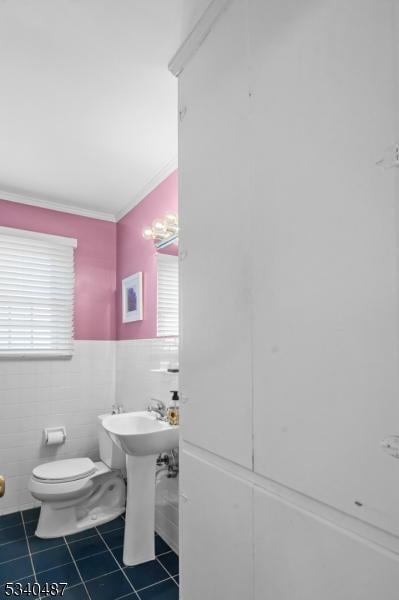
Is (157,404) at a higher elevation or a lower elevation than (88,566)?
higher

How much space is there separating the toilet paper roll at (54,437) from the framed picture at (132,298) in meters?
1.01

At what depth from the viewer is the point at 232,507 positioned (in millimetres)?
1133

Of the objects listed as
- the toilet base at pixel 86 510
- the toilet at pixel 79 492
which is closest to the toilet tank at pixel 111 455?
the toilet at pixel 79 492

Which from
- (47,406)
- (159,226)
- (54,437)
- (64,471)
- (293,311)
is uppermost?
(159,226)

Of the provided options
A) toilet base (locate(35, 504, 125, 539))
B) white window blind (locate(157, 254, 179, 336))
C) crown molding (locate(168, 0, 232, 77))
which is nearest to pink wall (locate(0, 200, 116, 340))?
white window blind (locate(157, 254, 179, 336))

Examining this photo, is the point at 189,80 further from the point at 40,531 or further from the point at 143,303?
the point at 40,531

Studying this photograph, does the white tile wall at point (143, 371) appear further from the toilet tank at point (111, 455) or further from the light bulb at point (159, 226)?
the light bulb at point (159, 226)

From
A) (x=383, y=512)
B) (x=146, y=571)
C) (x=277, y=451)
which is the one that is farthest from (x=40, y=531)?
(x=383, y=512)

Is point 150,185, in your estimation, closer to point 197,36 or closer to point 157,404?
point 197,36

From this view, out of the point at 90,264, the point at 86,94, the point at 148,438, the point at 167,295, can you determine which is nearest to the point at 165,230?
the point at 167,295

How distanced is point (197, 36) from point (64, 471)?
261 centimetres

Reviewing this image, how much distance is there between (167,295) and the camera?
261cm

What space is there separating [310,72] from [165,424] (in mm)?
1921

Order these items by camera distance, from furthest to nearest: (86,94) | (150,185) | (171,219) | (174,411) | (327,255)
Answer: (150,185) → (171,219) → (174,411) → (86,94) → (327,255)
